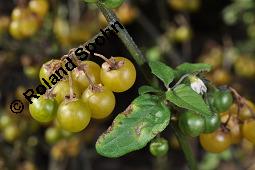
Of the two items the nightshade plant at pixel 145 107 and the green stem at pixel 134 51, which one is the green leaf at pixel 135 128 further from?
the green stem at pixel 134 51

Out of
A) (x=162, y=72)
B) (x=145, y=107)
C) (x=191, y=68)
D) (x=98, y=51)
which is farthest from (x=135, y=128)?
(x=98, y=51)

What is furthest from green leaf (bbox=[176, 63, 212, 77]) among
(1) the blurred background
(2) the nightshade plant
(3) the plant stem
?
(1) the blurred background

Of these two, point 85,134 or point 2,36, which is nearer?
point 2,36

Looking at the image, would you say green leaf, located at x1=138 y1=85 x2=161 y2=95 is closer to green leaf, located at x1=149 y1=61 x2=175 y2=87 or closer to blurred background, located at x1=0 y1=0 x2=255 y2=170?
green leaf, located at x1=149 y1=61 x2=175 y2=87

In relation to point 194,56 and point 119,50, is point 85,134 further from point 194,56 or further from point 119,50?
point 194,56

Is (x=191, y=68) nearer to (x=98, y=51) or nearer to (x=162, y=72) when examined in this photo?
(x=162, y=72)

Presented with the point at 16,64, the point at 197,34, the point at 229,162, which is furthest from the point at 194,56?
the point at 16,64
